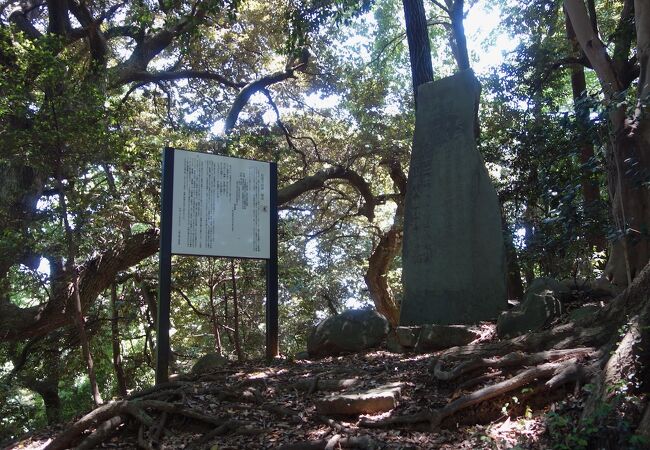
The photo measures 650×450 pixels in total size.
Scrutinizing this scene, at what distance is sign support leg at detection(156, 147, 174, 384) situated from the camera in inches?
233

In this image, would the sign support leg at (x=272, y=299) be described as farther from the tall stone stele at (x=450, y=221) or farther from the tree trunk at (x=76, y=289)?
the tree trunk at (x=76, y=289)

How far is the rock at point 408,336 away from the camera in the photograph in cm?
644

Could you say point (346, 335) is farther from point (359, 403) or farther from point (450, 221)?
point (359, 403)

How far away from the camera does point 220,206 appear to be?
260 inches

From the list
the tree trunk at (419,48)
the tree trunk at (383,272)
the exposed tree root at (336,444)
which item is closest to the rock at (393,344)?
the exposed tree root at (336,444)

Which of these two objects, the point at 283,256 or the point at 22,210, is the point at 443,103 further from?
the point at 283,256

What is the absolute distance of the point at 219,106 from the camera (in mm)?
13938

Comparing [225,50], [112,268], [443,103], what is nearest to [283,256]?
[225,50]

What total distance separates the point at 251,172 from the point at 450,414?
4.18 m

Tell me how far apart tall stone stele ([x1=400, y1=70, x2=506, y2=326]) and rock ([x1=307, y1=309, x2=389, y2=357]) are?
0.42 meters

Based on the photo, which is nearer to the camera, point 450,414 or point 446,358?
point 450,414

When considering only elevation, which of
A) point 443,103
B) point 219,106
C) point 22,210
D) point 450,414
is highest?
point 219,106

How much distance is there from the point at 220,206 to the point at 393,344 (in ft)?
9.08

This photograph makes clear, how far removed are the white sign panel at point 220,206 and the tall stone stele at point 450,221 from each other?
2072 millimetres
